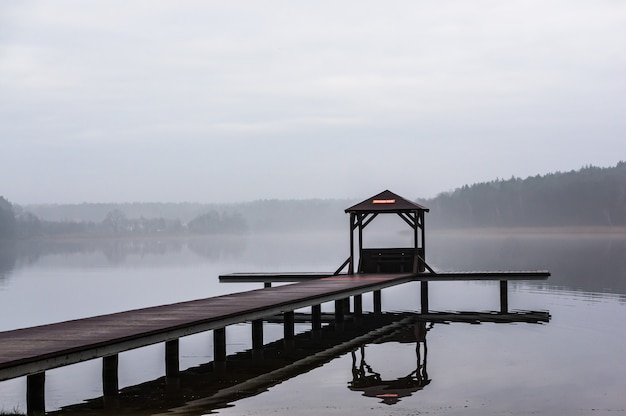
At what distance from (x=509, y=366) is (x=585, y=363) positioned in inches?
63.0

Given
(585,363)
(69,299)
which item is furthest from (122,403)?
(69,299)

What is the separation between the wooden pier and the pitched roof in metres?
0.03

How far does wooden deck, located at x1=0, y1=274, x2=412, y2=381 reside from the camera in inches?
518

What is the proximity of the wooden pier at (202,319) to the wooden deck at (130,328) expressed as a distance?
1 cm

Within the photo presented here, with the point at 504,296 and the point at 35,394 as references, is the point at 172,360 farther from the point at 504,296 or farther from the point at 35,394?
the point at 504,296

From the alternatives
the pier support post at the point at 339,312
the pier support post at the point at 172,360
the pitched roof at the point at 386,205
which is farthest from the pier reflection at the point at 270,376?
the pitched roof at the point at 386,205

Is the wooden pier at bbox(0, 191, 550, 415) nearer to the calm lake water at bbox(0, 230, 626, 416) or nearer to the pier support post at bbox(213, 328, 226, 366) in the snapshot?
the pier support post at bbox(213, 328, 226, 366)

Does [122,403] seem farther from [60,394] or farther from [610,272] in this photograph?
[610,272]

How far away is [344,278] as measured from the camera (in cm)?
2931

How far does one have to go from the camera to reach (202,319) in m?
17.5

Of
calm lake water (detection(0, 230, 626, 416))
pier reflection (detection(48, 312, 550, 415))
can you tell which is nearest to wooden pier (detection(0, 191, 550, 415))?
pier reflection (detection(48, 312, 550, 415))

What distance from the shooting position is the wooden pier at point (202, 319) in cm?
1335

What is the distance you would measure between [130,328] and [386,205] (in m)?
16.3

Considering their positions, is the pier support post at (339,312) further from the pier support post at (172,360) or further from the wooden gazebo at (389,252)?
the pier support post at (172,360)
